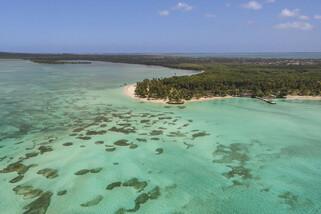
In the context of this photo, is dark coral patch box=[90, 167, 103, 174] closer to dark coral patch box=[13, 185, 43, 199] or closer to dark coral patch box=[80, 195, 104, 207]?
dark coral patch box=[80, 195, 104, 207]

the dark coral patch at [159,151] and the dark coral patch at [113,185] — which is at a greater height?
the dark coral patch at [159,151]

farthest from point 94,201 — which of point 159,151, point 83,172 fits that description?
point 159,151

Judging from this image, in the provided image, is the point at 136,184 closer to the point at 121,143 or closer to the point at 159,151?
the point at 159,151

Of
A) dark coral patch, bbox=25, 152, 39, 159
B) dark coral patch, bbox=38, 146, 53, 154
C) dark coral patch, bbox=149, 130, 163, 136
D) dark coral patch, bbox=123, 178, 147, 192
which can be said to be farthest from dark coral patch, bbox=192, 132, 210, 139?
dark coral patch, bbox=25, 152, 39, 159

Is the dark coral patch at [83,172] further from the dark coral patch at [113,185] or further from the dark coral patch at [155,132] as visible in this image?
the dark coral patch at [155,132]

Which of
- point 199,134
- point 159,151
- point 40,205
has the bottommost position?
point 40,205

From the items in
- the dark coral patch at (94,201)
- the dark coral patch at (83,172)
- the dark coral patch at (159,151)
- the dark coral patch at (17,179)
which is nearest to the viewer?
the dark coral patch at (94,201)

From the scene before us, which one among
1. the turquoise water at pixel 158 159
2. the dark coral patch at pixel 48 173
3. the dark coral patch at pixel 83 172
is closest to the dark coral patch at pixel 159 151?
the turquoise water at pixel 158 159

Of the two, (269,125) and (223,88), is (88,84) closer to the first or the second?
(223,88)
